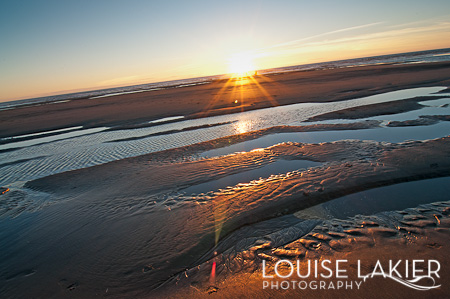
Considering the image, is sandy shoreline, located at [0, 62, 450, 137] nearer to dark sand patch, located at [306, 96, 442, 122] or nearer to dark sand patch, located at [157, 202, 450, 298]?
dark sand patch, located at [306, 96, 442, 122]

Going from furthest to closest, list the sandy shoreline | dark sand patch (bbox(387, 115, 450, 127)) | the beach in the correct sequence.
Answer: the sandy shoreline → dark sand patch (bbox(387, 115, 450, 127)) → the beach

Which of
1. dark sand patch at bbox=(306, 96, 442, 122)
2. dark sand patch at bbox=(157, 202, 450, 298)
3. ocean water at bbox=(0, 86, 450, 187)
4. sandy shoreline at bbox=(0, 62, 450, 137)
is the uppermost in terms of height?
sandy shoreline at bbox=(0, 62, 450, 137)

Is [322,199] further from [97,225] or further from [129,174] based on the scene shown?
[129,174]

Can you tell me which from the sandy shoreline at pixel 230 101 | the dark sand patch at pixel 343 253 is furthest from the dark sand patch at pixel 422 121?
the sandy shoreline at pixel 230 101

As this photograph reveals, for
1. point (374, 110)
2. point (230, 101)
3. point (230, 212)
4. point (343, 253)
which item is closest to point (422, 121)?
point (374, 110)

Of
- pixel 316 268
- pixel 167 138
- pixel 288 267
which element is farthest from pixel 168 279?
pixel 167 138

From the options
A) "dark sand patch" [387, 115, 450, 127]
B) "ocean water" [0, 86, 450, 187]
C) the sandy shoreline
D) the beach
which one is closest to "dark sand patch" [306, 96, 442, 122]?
"ocean water" [0, 86, 450, 187]

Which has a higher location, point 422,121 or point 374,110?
point 374,110

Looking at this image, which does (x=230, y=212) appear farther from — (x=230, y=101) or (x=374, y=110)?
(x=230, y=101)

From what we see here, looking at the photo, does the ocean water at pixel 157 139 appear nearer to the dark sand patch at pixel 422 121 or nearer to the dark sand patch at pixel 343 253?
the dark sand patch at pixel 422 121
